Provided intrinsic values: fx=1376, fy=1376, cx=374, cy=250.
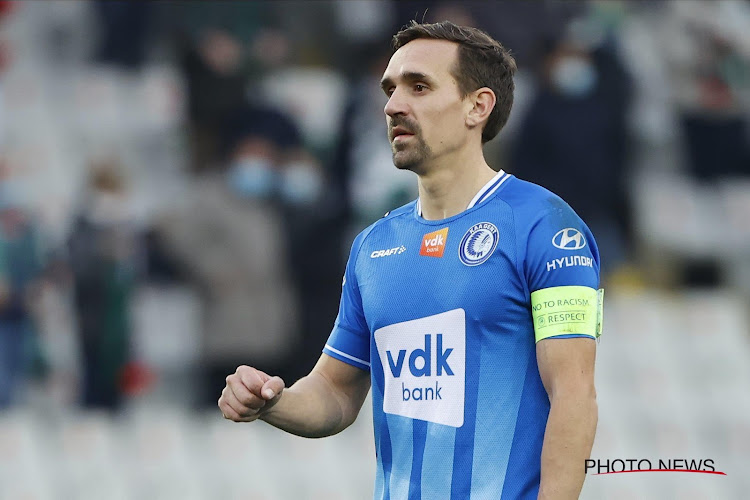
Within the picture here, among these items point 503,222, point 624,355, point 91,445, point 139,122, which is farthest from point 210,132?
point 503,222

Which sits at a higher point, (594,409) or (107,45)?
(107,45)

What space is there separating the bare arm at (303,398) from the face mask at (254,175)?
5613 mm

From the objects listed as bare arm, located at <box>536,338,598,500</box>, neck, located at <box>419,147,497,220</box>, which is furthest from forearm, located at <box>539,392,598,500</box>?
neck, located at <box>419,147,497,220</box>

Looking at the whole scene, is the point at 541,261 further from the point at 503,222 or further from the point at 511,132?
the point at 511,132

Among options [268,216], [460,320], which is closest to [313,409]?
[460,320]

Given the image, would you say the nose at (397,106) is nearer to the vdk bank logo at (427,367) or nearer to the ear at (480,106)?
the ear at (480,106)

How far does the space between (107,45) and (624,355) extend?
4.96 meters

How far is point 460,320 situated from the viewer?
383 centimetres

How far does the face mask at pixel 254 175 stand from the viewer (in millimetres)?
9891

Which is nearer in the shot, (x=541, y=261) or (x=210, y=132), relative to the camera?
(x=541, y=261)

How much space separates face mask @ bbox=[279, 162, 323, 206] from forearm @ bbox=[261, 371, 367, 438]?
560 centimetres

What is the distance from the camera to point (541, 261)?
372cm

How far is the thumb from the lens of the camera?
12.3 feet

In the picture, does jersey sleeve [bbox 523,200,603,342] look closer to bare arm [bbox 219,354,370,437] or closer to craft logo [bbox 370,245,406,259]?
craft logo [bbox 370,245,406,259]
